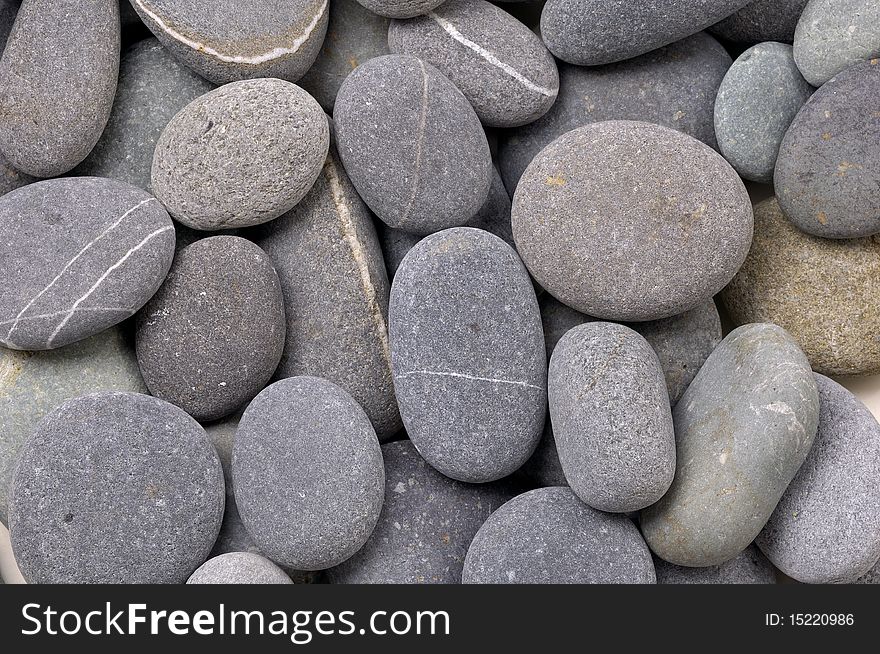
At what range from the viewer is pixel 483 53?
3.73ft

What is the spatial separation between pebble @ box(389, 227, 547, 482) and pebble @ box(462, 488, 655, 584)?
78 mm

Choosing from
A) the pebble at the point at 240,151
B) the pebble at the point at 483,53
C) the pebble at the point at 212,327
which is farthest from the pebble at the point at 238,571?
the pebble at the point at 483,53

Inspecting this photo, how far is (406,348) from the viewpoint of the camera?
1066mm

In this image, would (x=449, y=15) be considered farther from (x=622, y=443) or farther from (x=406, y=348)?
(x=622, y=443)

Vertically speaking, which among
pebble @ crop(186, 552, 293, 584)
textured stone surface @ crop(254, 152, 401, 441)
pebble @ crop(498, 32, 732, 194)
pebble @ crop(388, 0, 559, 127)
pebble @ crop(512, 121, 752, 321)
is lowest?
pebble @ crop(186, 552, 293, 584)

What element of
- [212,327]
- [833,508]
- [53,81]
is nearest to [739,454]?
[833,508]

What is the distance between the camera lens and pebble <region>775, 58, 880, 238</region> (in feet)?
3.48

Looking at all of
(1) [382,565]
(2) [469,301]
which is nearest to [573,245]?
(2) [469,301]

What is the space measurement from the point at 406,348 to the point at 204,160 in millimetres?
352

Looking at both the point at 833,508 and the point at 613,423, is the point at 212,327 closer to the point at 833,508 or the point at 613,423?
the point at 613,423

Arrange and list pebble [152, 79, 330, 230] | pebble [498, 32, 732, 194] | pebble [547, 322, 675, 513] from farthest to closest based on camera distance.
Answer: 1. pebble [498, 32, 732, 194]
2. pebble [152, 79, 330, 230]
3. pebble [547, 322, 675, 513]

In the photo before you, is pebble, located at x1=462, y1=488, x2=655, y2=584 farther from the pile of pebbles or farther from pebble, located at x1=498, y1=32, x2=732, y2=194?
pebble, located at x1=498, y1=32, x2=732, y2=194

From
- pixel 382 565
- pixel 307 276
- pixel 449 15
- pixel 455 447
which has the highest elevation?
pixel 449 15

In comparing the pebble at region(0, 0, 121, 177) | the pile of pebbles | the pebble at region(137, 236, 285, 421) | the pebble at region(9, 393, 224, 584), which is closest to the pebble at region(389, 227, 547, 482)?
the pile of pebbles
